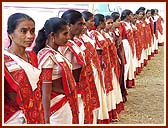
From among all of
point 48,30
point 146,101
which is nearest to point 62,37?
point 48,30

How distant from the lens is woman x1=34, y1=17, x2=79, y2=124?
6.61ft

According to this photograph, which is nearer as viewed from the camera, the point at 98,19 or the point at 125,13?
the point at 98,19

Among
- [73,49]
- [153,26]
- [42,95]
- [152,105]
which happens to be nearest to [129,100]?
[152,105]

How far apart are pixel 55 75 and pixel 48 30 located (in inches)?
8.6

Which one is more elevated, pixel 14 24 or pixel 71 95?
pixel 14 24

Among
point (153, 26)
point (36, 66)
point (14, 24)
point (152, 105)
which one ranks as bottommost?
point (152, 105)

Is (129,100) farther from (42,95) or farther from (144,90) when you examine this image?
(42,95)

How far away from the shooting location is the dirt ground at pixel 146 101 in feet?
12.0

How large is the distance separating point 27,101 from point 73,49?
0.59m

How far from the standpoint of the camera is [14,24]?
1835 mm

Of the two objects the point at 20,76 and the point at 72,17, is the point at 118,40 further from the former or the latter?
the point at 20,76

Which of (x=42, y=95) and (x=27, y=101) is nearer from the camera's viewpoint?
(x=27, y=101)

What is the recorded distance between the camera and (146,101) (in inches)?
171

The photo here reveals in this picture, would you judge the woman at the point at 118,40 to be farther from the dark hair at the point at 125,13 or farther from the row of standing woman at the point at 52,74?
the row of standing woman at the point at 52,74
